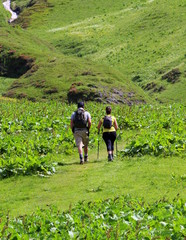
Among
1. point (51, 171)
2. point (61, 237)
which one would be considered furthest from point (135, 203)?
point (51, 171)

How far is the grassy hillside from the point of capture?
58375mm

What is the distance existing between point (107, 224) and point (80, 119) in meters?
11.2

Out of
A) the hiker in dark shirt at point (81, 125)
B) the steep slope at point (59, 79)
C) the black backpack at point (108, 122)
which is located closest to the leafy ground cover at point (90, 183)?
the hiker in dark shirt at point (81, 125)

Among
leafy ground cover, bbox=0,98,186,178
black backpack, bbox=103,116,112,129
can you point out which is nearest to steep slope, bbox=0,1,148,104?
leafy ground cover, bbox=0,98,186,178

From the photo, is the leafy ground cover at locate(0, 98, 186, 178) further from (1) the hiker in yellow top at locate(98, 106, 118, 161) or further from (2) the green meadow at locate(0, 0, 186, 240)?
(1) the hiker in yellow top at locate(98, 106, 118, 161)

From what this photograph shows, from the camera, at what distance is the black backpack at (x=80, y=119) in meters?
22.6

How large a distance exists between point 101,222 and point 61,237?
3.53 feet

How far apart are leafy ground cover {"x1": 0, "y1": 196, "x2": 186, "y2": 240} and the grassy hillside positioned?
1580 inches

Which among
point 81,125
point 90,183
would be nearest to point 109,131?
point 81,125

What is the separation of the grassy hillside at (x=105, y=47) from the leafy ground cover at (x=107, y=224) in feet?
132

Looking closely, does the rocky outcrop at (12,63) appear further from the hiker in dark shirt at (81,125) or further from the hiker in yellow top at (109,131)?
the hiker in yellow top at (109,131)

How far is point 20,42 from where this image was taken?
3241 inches

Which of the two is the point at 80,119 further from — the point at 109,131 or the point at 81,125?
the point at 109,131

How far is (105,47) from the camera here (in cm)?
9981
